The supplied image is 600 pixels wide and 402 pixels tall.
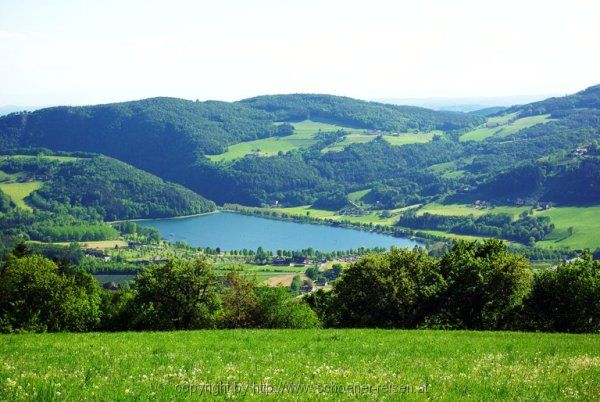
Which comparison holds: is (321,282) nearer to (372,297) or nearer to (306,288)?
(306,288)

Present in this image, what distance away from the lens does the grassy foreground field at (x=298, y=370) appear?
12.0 m

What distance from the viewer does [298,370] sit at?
15.2m

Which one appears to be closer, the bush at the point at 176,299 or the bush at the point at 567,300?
the bush at the point at 567,300

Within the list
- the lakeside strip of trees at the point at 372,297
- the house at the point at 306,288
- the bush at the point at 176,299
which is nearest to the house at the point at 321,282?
the house at the point at 306,288

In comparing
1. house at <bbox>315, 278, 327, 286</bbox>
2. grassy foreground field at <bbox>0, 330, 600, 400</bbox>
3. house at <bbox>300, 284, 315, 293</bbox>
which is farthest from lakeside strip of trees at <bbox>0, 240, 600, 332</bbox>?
house at <bbox>315, 278, 327, 286</bbox>

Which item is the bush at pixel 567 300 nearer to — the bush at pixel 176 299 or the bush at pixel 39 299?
the bush at pixel 176 299

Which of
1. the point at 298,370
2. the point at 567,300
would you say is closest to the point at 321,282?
the point at 567,300

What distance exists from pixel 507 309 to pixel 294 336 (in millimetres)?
22825

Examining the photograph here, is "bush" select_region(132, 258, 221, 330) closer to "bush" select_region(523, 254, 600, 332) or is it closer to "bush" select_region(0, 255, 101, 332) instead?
"bush" select_region(0, 255, 101, 332)

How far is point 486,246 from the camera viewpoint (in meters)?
47.8

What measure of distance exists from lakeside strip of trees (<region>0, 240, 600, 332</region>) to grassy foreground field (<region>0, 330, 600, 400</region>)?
19302 mm

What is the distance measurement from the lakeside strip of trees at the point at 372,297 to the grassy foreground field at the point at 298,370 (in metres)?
19.3

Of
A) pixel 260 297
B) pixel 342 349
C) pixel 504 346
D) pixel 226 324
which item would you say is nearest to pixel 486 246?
pixel 260 297

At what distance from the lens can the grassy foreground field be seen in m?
12.0
